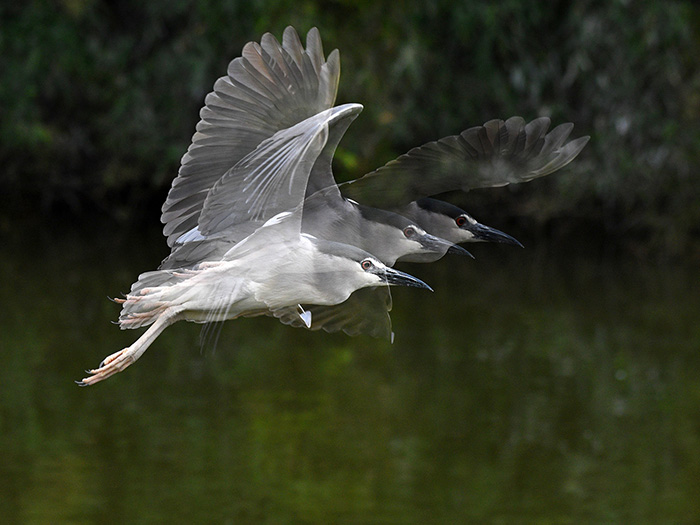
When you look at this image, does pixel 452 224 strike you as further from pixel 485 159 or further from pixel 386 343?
pixel 386 343

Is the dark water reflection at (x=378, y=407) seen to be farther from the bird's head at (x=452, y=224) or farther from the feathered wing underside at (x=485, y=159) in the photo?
the feathered wing underside at (x=485, y=159)

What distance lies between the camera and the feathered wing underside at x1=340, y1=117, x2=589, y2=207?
203 centimetres

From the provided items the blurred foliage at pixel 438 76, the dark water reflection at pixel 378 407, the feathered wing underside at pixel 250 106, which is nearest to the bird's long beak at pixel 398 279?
the feathered wing underside at pixel 250 106

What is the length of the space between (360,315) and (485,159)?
452 mm

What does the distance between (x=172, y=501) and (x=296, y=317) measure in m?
10.5

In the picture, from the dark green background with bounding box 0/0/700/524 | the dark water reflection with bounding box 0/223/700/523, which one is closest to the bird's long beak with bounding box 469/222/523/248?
the dark green background with bounding box 0/0/700/524

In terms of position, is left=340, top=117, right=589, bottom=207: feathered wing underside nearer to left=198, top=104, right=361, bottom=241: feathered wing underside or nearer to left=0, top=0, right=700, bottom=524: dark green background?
left=198, top=104, right=361, bottom=241: feathered wing underside

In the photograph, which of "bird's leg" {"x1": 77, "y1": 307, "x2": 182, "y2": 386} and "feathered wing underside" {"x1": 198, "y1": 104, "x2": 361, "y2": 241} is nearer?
"feathered wing underside" {"x1": 198, "y1": 104, "x2": 361, "y2": 241}

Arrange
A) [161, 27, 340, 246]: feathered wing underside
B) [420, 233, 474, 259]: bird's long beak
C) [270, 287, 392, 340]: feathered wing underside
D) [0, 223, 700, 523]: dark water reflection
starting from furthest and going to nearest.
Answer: [0, 223, 700, 523]: dark water reflection < [270, 287, 392, 340]: feathered wing underside < [420, 233, 474, 259]: bird's long beak < [161, 27, 340, 246]: feathered wing underside

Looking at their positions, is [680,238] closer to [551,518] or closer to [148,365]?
[551,518]

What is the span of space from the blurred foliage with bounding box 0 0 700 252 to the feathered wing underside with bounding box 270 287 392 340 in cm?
514

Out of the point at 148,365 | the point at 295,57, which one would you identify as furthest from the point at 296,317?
the point at 148,365

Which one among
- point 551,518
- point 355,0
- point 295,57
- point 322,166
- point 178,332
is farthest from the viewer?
point 178,332

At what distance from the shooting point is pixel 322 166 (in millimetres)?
2117
